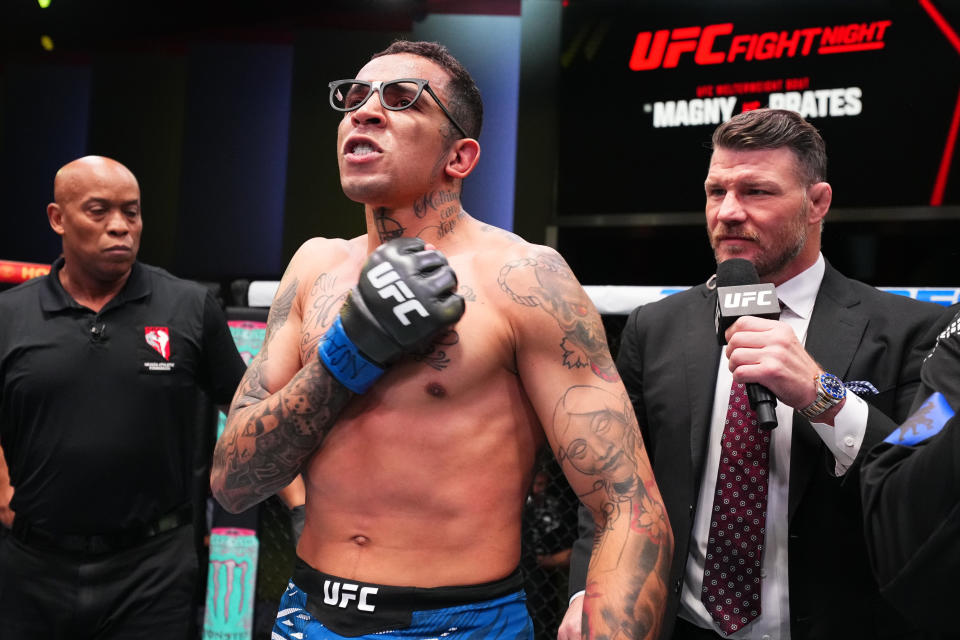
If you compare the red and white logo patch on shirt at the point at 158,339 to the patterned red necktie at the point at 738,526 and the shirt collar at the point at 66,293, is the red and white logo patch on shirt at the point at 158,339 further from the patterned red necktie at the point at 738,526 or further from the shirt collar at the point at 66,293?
the patterned red necktie at the point at 738,526

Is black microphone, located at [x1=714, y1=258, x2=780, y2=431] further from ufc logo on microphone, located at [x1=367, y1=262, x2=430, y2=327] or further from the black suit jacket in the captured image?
ufc logo on microphone, located at [x1=367, y1=262, x2=430, y2=327]

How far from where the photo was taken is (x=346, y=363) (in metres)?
1.29

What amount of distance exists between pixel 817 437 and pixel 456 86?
860mm

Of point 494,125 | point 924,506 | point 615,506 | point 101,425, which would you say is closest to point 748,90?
point 494,125

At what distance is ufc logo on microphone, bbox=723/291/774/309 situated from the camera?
4.76 feet

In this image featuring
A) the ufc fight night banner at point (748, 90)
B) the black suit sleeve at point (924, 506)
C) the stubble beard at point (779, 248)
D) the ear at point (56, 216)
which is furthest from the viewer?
the ufc fight night banner at point (748, 90)

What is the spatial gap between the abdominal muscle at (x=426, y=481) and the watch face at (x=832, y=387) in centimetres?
48

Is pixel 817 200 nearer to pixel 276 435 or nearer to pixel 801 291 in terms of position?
pixel 801 291

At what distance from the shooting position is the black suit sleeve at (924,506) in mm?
875

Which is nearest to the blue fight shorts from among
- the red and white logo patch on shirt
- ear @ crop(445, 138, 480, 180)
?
ear @ crop(445, 138, 480, 180)

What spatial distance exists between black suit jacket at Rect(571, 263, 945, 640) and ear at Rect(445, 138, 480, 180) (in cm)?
54

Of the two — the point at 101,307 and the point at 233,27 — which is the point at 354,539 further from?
the point at 233,27

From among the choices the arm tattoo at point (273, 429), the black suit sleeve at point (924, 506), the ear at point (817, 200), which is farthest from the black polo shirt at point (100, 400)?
the black suit sleeve at point (924, 506)

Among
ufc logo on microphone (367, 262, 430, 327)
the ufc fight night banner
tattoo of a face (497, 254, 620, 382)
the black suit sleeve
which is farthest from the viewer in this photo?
the ufc fight night banner
